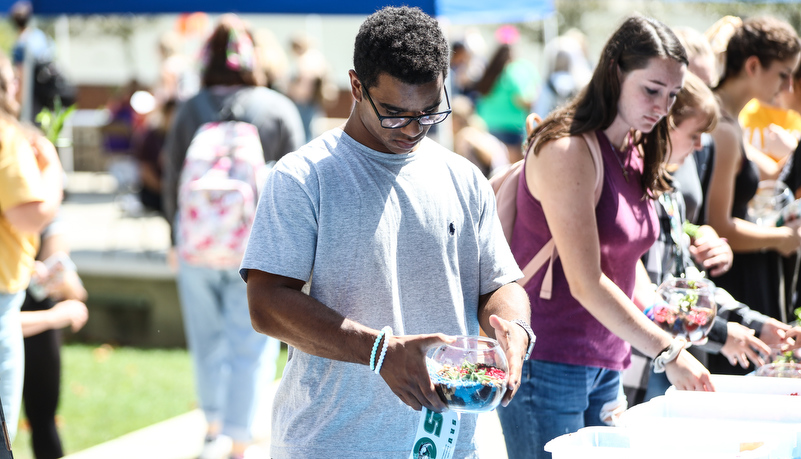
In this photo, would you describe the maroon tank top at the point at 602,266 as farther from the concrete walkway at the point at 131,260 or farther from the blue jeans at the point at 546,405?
the concrete walkway at the point at 131,260

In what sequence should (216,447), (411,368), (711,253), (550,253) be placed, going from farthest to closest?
(216,447) < (711,253) < (550,253) < (411,368)

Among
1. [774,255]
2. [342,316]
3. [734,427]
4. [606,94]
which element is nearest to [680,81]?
[606,94]

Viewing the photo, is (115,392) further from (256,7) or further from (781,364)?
(781,364)

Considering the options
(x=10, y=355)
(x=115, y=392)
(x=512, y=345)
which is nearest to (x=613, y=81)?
(x=512, y=345)

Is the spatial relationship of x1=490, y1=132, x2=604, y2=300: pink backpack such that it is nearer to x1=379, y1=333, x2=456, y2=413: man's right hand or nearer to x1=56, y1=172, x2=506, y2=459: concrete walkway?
x1=56, y1=172, x2=506, y2=459: concrete walkway

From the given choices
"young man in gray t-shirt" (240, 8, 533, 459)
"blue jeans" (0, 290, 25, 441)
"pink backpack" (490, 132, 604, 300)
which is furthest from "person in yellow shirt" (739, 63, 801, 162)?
"blue jeans" (0, 290, 25, 441)

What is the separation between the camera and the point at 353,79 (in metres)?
1.99

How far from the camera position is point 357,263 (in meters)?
1.93

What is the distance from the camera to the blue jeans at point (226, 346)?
14.4ft

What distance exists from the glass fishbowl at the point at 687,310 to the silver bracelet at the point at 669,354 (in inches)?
6.2

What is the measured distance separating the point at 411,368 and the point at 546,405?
3.42ft

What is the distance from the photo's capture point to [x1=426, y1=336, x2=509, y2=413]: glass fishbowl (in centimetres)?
174

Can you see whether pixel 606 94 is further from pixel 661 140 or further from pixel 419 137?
pixel 419 137

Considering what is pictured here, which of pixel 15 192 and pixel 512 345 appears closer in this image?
pixel 512 345
